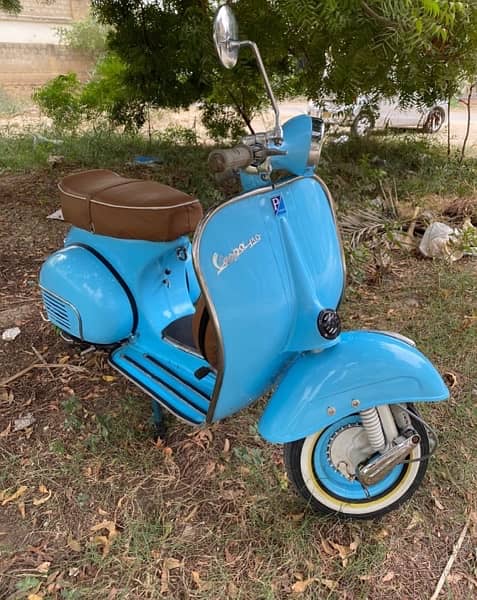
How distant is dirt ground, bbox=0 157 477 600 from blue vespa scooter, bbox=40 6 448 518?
0.17m

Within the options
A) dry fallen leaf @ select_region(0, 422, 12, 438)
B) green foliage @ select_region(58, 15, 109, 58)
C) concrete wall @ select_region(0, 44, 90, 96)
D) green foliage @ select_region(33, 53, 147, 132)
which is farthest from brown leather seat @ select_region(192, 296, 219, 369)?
green foliage @ select_region(58, 15, 109, 58)

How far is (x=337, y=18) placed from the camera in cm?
294

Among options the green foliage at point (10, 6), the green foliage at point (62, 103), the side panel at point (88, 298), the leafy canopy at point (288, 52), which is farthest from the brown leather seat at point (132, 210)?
the green foliage at point (62, 103)

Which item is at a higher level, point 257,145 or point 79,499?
point 257,145

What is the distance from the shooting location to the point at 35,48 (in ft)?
44.7

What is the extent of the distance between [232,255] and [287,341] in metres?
Answer: 0.34

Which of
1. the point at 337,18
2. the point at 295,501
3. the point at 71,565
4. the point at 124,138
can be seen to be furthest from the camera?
the point at 124,138

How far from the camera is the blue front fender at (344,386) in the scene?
1.52m

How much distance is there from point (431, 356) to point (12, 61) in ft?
46.8

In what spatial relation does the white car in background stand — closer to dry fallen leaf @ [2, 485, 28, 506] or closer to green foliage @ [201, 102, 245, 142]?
green foliage @ [201, 102, 245, 142]

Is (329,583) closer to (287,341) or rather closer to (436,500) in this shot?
(436,500)

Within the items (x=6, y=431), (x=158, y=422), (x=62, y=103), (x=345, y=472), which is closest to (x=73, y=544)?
(x=158, y=422)

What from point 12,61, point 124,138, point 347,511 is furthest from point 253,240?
point 12,61

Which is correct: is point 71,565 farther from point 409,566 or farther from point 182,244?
point 182,244
